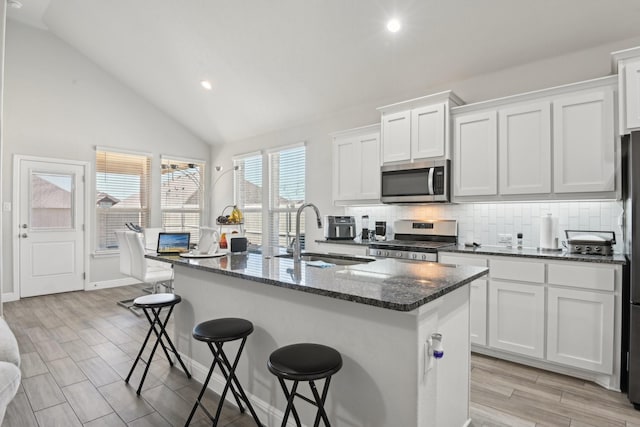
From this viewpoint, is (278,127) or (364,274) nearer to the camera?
(364,274)

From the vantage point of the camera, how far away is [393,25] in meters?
3.27

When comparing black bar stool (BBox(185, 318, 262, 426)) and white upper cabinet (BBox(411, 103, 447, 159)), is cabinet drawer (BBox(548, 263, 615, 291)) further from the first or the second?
black bar stool (BBox(185, 318, 262, 426))

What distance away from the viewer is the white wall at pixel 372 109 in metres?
3.01

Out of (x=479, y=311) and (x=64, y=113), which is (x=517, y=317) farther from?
(x=64, y=113)

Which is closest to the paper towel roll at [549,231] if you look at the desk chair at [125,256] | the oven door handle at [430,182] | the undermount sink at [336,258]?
the oven door handle at [430,182]

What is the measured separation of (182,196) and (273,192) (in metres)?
2.16

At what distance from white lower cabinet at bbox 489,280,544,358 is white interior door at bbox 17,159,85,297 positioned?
601 centimetres

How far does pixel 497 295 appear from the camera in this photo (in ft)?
9.57

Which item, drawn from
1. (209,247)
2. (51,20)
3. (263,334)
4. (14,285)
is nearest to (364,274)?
(263,334)

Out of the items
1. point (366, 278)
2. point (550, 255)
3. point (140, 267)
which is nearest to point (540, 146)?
point (550, 255)

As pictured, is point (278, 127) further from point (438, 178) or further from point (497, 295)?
point (497, 295)

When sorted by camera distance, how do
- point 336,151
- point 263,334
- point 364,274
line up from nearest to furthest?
point 364,274
point 263,334
point 336,151

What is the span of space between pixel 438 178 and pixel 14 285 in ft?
19.7

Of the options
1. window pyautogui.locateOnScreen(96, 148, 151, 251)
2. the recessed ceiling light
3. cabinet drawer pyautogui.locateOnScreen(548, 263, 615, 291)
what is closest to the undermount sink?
cabinet drawer pyautogui.locateOnScreen(548, 263, 615, 291)
